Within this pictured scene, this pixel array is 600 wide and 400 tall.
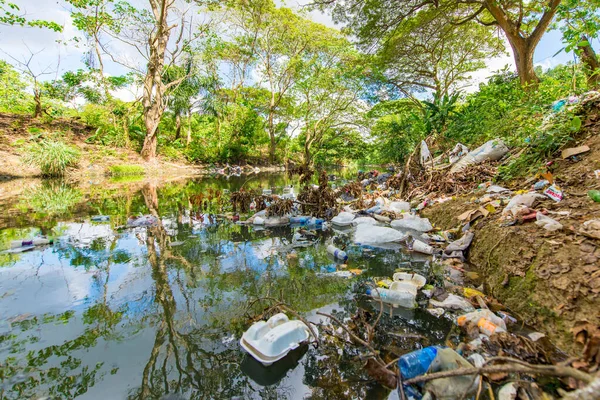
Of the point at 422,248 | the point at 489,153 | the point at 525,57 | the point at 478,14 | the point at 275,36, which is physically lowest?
the point at 422,248

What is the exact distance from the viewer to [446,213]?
3.47 m

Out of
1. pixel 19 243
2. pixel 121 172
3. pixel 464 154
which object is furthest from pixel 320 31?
pixel 19 243

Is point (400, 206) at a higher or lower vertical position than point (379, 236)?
higher

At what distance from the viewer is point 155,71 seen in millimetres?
13508

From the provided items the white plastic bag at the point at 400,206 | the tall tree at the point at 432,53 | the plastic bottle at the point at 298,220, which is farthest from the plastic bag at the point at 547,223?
the tall tree at the point at 432,53

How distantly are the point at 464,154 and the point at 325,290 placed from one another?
4.36 meters

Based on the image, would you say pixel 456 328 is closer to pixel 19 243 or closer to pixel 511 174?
pixel 511 174

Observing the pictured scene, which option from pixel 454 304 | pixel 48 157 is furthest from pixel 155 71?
pixel 454 304

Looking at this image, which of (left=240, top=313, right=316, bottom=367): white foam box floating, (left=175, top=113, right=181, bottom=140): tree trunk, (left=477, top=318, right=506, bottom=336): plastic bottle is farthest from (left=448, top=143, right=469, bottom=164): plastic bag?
(left=175, top=113, right=181, bottom=140): tree trunk

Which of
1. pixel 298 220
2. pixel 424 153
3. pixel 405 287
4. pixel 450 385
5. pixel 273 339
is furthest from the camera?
pixel 424 153

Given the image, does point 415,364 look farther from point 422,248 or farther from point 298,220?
point 298,220

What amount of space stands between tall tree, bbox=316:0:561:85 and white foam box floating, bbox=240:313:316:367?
6420 millimetres

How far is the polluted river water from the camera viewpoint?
1182mm

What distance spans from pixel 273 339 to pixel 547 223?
208 centimetres
